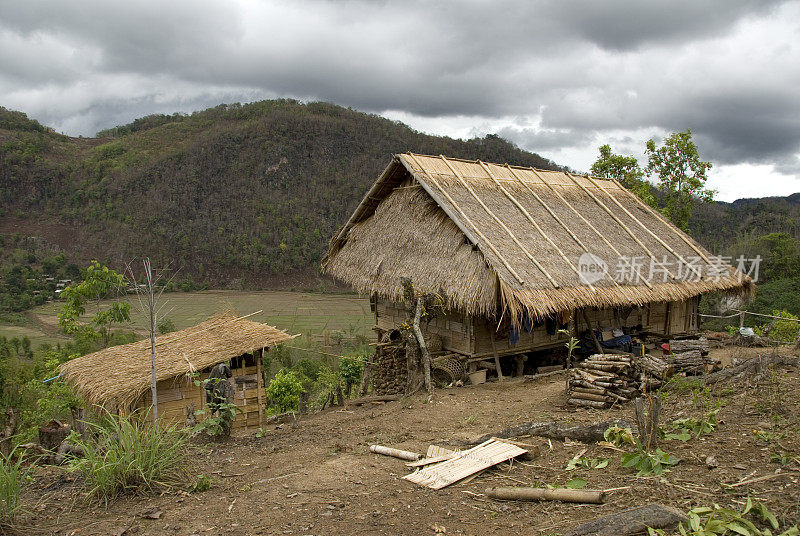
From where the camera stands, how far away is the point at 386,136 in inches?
2415

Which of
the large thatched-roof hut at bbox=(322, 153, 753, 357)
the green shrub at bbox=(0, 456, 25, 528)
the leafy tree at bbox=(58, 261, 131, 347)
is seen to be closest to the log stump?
the green shrub at bbox=(0, 456, 25, 528)

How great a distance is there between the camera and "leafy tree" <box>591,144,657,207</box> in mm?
19781

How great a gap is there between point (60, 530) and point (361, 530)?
2177 mm

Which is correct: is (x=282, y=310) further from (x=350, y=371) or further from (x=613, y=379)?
(x=613, y=379)

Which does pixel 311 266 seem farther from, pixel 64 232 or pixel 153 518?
pixel 153 518

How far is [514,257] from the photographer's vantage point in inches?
380

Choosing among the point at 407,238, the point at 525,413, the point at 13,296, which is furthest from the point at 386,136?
the point at 525,413

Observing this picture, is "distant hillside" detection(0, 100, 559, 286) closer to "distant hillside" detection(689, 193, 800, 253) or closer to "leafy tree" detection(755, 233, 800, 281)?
"distant hillside" detection(689, 193, 800, 253)

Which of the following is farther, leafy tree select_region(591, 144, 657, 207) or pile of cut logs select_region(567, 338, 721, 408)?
leafy tree select_region(591, 144, 657, 207)

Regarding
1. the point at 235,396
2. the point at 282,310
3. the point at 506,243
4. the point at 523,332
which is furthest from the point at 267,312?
the point at 506,243

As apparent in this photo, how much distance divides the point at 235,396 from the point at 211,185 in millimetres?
46511

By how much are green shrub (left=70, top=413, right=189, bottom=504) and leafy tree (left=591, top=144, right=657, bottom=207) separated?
1911 centimetres

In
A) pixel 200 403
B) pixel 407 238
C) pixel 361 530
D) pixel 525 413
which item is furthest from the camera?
pixel 407 238

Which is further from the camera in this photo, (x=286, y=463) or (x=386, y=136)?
(x=386, y=136)
